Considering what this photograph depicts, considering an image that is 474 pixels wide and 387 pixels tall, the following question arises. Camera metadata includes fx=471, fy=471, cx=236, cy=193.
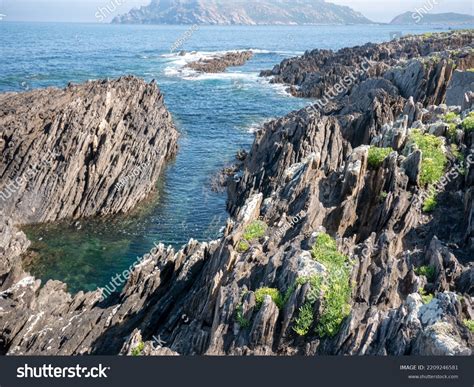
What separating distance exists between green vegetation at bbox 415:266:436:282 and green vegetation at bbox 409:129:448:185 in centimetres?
706

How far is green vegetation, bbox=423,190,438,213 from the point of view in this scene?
23353mm

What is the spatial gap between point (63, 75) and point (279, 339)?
358 ft

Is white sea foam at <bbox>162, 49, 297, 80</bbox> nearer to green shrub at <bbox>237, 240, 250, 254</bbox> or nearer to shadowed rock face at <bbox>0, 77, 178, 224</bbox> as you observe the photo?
shadowed rock face at <bbox>0, 77, 178, 224</bbox>

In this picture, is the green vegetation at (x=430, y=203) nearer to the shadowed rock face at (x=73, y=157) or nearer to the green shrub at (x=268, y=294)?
the green shrub at (x=268, y=294)

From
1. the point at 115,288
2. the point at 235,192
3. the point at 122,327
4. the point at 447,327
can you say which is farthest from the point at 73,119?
the point at 447,327

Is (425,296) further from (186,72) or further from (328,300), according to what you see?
(186,72)

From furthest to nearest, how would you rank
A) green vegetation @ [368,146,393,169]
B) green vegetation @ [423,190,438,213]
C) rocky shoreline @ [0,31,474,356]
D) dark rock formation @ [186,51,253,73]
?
1. dark rock formation @ [186,51,253,73]
2. green vegetation @ [368,146,393,169]
3. green vegetation @ [423,190,438,213]
4. rocky shoreline @ [0,31,474,356]

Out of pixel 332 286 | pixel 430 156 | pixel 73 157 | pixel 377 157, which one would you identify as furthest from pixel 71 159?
pixel 332 286

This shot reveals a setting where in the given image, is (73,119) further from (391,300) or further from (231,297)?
(391,300)

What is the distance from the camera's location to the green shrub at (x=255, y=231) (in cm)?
2347

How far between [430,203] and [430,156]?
350cm

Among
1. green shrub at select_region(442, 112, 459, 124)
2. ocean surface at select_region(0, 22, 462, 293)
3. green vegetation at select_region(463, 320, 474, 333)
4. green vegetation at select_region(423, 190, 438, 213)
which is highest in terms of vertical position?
green shrub at select_region(442, 112, 459, 124)

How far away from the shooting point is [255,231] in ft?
78.4

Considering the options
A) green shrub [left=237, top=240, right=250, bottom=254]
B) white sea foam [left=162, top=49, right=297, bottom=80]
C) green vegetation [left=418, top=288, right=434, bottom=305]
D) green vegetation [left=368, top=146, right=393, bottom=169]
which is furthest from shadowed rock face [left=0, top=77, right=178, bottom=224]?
white sea foam [left=162, top=49, right=297, bottom=80]
